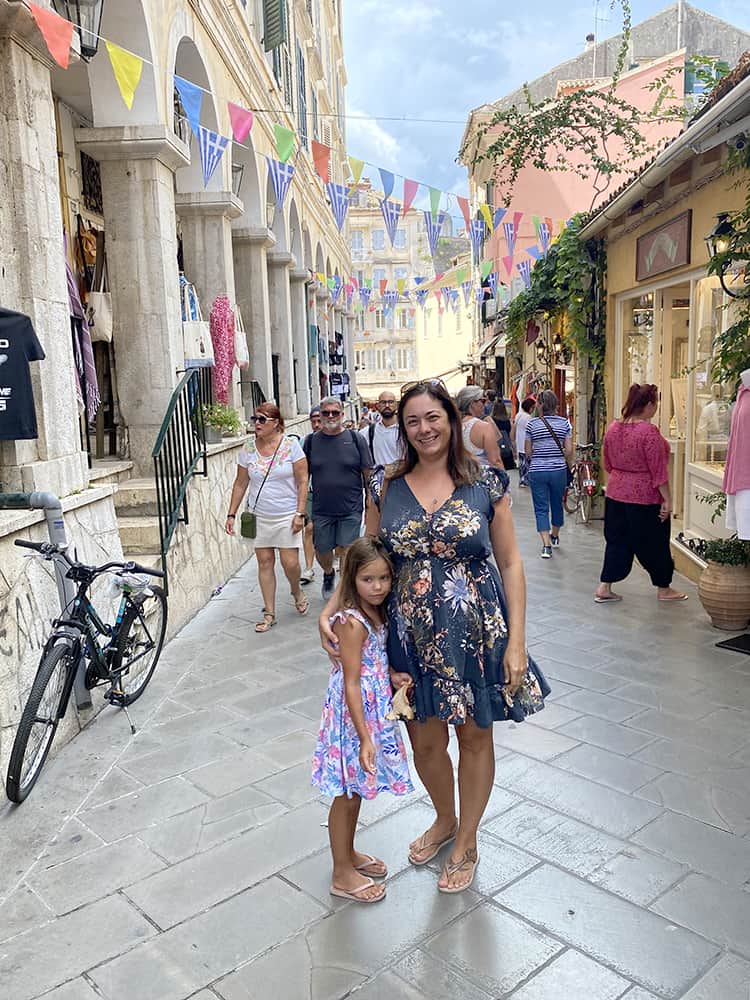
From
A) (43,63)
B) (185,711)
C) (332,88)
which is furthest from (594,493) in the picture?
(332,88)

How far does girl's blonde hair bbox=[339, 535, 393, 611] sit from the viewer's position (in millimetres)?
2633

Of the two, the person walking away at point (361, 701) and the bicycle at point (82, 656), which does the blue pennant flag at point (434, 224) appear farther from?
the person walking away at point (361, 701)

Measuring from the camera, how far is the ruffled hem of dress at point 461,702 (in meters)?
2.64

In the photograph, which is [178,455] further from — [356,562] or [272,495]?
[356,562]

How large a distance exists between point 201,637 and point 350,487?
157 centimetres

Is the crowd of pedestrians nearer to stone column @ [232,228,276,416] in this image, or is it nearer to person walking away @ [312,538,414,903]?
person walking away @ [312,538,414,903]

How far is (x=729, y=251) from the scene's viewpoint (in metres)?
5.72

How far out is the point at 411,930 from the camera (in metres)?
2.63

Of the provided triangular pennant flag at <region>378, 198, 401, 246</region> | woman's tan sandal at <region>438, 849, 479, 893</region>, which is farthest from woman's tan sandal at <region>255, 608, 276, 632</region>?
triangular pennant flag at <region>378, 198, 401, 246</region>

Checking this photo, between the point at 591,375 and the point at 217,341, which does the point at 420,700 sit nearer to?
the point at 217,341

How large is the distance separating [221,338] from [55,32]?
510cm

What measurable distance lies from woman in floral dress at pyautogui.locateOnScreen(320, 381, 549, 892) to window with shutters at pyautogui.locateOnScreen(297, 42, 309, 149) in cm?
1585

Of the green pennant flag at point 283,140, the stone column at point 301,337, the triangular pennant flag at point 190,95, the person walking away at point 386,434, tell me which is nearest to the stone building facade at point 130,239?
the triangular pennant flag at point 190,95

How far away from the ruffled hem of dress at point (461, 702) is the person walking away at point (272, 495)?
11.3 ft
